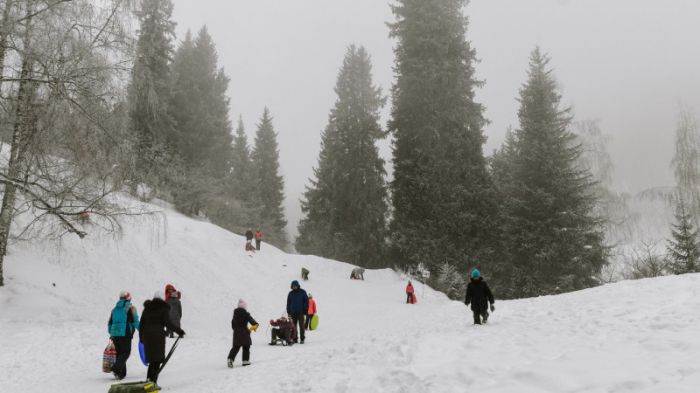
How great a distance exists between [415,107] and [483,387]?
27025 millimetres

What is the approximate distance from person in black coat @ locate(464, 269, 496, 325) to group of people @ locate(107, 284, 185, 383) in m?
6.43

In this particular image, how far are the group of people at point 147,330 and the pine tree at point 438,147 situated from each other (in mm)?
21505

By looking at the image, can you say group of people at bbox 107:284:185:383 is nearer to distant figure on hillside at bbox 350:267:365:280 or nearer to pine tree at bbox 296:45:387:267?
distant figure on hillside at bbox 350:267:365:280

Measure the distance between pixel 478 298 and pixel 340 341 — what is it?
13.0 feet

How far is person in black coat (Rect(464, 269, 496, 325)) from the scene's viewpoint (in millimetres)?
10539

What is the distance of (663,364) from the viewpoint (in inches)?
210

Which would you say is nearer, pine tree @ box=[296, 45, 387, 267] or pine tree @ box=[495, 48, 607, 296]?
pine tree @ box=[495, 48, 607, 296]

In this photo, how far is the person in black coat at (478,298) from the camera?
1054 cm

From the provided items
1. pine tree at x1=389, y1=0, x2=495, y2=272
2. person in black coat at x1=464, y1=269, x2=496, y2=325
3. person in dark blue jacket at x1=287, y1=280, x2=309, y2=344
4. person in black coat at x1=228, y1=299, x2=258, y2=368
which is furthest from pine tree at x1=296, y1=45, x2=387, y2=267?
person in black coat at x1=228, y1=299, x2=258, y2=368

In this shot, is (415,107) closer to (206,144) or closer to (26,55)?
(206,144)

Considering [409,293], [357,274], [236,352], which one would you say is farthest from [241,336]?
[357,274]

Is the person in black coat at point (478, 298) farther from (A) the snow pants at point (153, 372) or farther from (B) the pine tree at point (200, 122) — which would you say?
(B) the pine tree at point (200, 122)

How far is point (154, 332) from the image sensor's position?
7.66m

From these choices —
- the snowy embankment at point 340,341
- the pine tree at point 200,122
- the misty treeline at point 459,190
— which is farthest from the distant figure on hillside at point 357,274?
the pine tree at point 200,122
